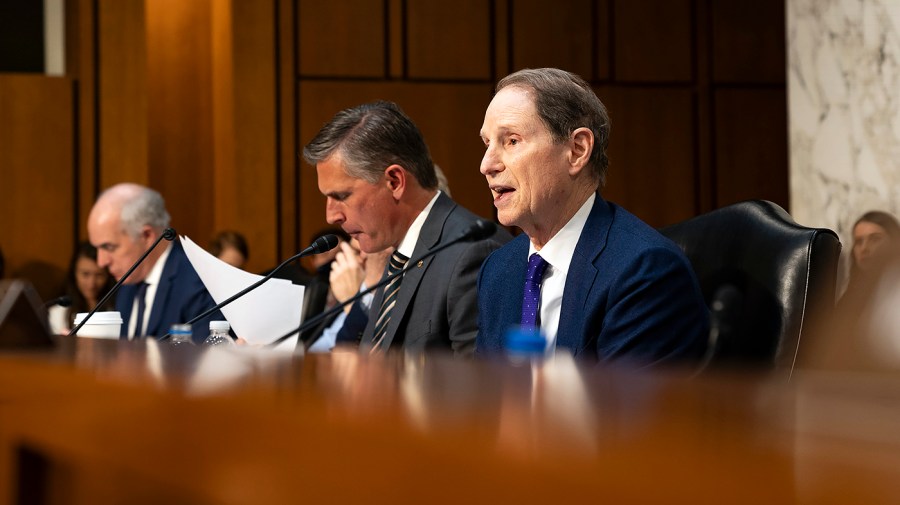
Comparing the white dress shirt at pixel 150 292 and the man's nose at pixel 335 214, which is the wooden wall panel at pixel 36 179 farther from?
the man's nose at pixel 335 214

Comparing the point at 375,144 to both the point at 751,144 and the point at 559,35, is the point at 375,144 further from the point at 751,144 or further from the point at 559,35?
the point at 751,144

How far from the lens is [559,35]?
27.3 ft

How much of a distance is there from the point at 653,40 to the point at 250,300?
19.2 feet


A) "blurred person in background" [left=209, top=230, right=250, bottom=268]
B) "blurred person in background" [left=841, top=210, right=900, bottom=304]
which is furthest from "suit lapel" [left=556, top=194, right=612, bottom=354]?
"blurred person in background" [left=209, top=230, right=250, bottom=268]

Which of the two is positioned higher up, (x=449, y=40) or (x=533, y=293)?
(x=449, y=40)

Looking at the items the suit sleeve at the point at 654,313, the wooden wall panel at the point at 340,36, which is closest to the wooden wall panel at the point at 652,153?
the wooden wall panel at the point at 340,36

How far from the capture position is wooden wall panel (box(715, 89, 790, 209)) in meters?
8.52

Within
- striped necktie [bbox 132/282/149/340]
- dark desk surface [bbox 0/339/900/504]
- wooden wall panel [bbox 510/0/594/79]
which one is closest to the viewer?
dark desk surface [bbox 0/339/900/504]

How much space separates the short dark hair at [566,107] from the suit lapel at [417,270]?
1.68 ft

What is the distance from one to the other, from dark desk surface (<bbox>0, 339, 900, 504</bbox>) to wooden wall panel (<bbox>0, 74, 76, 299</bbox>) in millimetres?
7038

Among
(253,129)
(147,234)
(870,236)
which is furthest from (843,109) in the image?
(253,129)

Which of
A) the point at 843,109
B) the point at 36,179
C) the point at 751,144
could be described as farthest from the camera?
the point at 751,144

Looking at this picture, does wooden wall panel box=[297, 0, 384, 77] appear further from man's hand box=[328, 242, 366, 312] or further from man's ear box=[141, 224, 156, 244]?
man's hand box=[328, 242, 366, 312]

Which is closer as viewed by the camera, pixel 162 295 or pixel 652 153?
pixel 162 295
